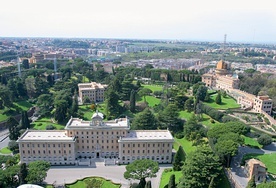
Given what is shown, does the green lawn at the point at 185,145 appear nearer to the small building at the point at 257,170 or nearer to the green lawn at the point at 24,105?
the small building at the point at 257,170

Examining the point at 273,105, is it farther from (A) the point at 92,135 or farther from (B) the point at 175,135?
(A) the point at 92,135

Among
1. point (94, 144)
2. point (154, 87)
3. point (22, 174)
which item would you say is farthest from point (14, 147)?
point (154, 87)

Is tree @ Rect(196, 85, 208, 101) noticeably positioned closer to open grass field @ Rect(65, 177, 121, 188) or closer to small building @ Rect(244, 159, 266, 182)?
small building @ Rect(244, 159, 266, 182)

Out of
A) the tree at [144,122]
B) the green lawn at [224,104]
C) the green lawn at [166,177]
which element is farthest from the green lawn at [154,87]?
the green lawn at [166,177]

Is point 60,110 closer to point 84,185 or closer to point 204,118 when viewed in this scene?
point 84,185

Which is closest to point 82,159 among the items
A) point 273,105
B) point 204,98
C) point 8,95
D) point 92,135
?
point 92,135
